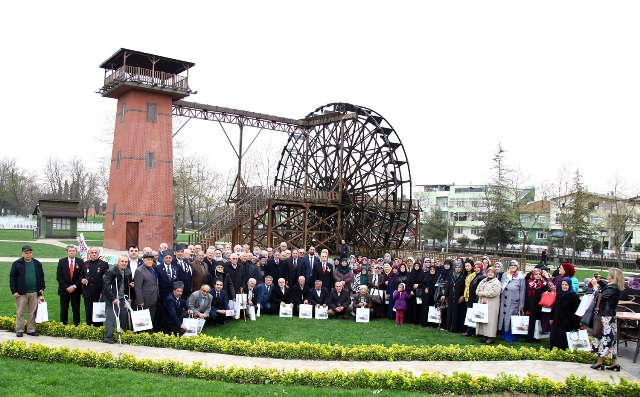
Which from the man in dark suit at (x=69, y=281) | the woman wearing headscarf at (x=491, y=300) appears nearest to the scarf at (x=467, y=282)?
the woman wearing headscarf at (x=491, y=300)

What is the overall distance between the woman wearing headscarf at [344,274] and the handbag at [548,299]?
4947 millimetres

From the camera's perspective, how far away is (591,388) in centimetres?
741

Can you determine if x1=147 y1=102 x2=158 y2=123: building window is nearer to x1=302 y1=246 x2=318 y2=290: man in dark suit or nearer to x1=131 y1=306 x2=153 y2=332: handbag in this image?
x1=302 y1=246 x2=318 y2=290: man in dark suit

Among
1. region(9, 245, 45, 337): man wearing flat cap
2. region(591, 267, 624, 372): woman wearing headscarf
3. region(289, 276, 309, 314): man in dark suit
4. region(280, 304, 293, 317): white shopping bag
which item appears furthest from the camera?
region(289, 276, 309, 314): man in dark suit

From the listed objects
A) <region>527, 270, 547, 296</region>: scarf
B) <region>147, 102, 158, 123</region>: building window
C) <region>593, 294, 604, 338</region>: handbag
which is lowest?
<region>593, 294, 604, 338</region>: handbag

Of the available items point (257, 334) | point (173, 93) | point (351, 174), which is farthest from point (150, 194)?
point (257, 334)

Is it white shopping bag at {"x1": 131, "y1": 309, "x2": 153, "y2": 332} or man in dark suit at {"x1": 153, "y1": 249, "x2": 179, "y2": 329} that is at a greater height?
man in dark suit at {"x1": 153, "y1": 249, "x2": 179, "y2": 329}

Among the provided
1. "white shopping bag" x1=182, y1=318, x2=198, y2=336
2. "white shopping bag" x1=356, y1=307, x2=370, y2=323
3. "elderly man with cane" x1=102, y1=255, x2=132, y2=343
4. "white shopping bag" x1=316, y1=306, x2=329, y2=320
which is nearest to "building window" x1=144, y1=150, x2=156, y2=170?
"white shopping bag" x1=316, y1=306, x2=329, y2=320

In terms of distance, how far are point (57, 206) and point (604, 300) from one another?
44.3m

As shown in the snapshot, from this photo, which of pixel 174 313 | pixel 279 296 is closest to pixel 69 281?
pixel 174 313

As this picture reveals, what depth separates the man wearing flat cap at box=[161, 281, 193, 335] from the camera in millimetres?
10070

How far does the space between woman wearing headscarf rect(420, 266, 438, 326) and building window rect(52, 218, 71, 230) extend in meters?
39.3

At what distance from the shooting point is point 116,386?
680 cm

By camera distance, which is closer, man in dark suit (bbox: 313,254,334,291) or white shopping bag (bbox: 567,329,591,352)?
white shopping bag (bbox: 567,329,591,352)
